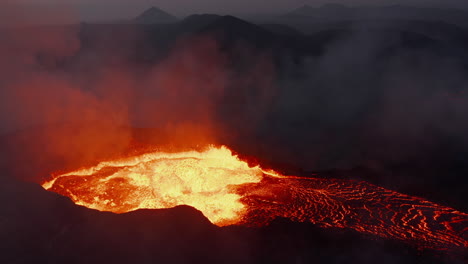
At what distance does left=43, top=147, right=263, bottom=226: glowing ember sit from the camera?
8.21m

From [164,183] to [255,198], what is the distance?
236 cm

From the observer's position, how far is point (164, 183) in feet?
30.1

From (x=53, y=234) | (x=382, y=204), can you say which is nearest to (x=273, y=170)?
(x=382, y=204)

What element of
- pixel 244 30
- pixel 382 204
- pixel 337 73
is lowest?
pixel 382 204

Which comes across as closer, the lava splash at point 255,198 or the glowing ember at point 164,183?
the lava splash at point 255,198

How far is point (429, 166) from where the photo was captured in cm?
1157

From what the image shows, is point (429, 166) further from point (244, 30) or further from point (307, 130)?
point (244, 30)

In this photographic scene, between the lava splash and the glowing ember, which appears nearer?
the lava splash

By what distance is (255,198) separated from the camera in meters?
8.59

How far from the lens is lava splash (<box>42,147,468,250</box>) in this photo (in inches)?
295

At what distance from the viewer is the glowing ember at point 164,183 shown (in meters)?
8.21

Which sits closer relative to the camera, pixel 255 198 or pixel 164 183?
pixel 255 198

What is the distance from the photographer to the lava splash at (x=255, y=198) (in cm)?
748

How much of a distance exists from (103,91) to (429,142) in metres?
16.4
